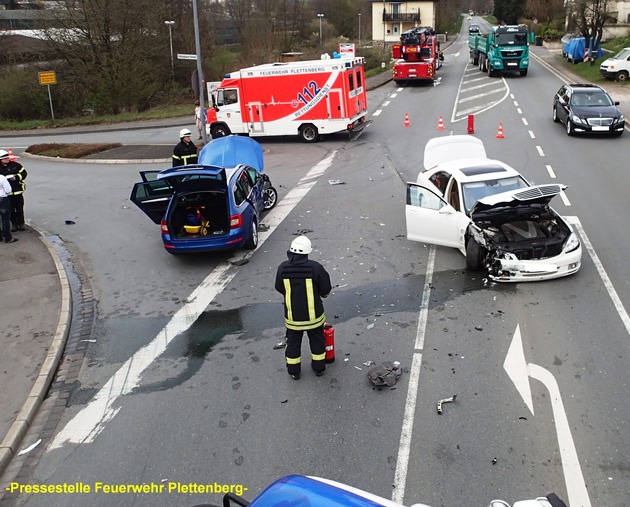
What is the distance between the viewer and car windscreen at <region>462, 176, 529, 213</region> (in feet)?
34.2

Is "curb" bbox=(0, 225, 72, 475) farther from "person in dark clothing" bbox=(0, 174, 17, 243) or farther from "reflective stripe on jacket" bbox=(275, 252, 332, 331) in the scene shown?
"person in dark clothing" bbox=(0, 174, 17, 243)

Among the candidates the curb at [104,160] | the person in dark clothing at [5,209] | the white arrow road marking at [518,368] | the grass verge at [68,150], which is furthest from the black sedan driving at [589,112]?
the grass verge at [68,150]

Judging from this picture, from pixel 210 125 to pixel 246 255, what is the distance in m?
13.7

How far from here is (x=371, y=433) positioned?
19.7 feet

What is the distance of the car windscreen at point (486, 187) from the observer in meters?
10.4

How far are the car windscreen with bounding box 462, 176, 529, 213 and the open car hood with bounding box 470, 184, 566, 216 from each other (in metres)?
0.68

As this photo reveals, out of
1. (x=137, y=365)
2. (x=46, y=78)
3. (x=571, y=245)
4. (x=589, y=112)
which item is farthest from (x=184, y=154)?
(x=46, y=78)

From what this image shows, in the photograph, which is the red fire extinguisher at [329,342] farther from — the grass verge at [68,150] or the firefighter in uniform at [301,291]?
the grass verge at [68,150]

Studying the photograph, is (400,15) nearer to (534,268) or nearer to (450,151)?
(450,151)

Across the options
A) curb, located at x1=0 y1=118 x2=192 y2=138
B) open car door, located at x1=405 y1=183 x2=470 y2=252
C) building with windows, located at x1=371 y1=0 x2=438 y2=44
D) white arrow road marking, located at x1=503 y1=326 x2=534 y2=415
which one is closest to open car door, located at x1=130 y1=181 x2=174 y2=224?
open car door, located at x1=405 y1=183 x2=470 y2=252

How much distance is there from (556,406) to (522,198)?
3916mm

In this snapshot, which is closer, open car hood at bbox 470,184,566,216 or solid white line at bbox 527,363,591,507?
solid white line at bbox 527,363,591,507

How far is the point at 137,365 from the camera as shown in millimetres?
7730

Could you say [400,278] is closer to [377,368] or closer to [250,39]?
[377,368]
